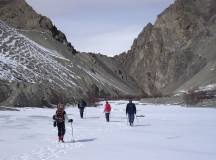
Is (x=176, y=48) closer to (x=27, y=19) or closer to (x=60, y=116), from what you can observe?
(x=27, y=19)

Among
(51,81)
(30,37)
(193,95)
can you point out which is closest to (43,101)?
(193,95)

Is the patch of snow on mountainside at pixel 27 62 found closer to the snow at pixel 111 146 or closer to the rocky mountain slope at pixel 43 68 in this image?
the rocky mountain slope at pixel 43 68

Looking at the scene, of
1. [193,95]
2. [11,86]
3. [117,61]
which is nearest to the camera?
[193,95]

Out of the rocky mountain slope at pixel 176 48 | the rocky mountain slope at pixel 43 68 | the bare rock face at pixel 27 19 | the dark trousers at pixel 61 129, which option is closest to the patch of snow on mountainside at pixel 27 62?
the rocky mountain slope at pixel 43 68

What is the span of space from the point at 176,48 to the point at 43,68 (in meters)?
46.7

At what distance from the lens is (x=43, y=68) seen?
10656 centimetres

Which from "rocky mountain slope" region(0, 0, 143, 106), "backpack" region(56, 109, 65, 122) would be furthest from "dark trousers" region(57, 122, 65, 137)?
"rocky mountain slope" region(0, 0, 143, 106)

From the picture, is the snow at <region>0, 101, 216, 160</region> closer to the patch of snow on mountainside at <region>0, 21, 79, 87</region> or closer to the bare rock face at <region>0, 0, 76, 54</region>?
the patch of snow on mountainside at <region>0, 21, 79, 87</region>

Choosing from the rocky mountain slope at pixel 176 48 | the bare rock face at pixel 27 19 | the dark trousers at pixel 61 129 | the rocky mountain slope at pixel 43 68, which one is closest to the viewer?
the dark trousers at pixel 61 129

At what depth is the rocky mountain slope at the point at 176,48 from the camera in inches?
4636

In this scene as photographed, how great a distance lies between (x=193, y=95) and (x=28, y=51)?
6202 cm

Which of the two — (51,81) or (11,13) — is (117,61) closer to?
(11,13)

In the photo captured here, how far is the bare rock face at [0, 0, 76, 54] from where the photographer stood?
143 m

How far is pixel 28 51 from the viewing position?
11431 centimetres
